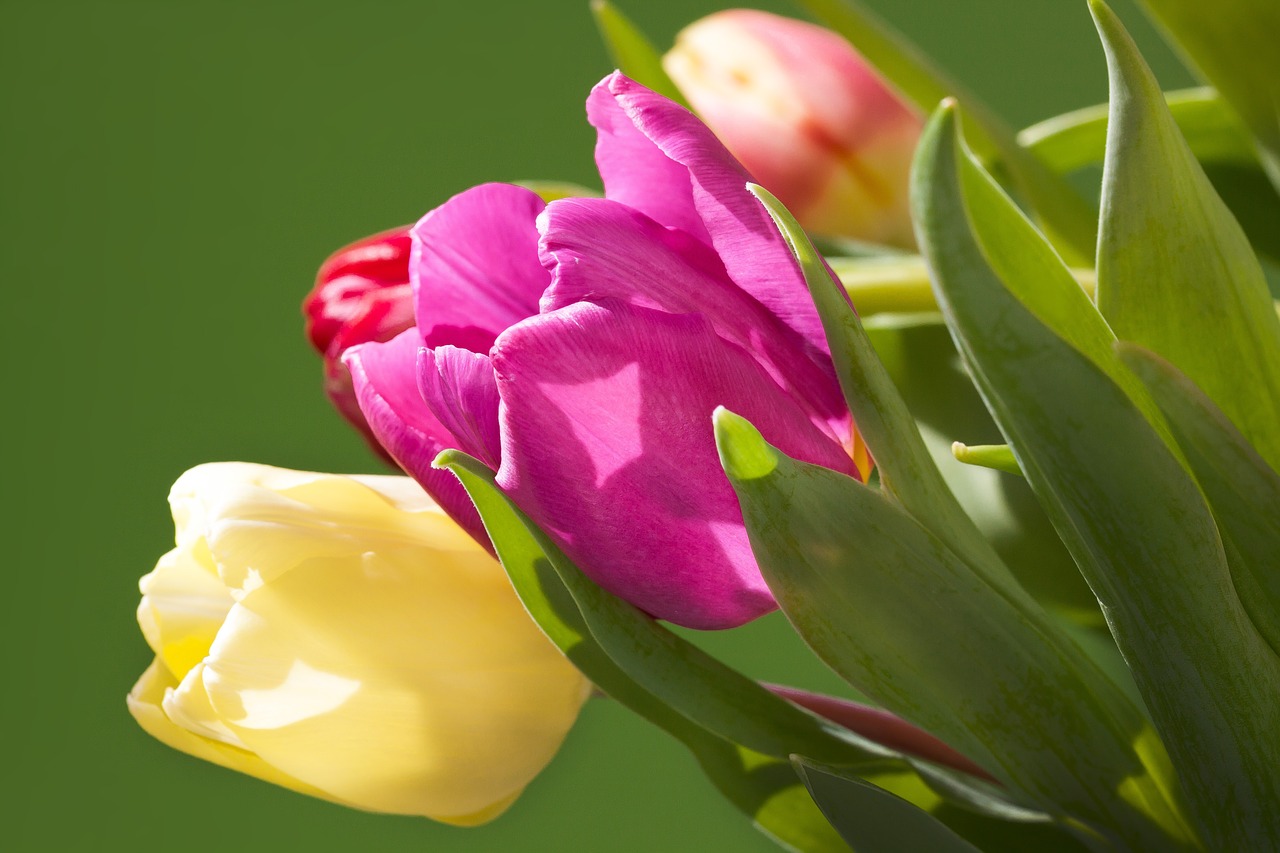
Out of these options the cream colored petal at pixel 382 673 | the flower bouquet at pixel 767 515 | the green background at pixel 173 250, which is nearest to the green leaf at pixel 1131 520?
the flower bouquet at pixel 767 515

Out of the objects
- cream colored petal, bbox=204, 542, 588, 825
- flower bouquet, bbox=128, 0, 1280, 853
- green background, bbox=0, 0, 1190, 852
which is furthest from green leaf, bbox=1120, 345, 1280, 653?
green background, bbox=0, 0, 1190, 852

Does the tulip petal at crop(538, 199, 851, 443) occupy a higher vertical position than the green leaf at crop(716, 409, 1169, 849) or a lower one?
higher

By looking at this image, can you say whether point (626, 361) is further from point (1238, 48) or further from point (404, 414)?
point (1238, 48)

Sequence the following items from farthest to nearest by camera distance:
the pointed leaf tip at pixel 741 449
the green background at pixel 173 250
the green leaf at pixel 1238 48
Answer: the green background at pixel 173 250 < the green leaf at pixel 1238 48 < the pointed leaf tip at pixel 741 449

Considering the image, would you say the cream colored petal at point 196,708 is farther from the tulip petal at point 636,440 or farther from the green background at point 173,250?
the green background at point 173,250

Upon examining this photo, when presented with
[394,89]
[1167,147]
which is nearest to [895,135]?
[1167,147]

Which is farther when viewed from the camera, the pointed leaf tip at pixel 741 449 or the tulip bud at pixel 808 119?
the tulip bud at pixel 808 119

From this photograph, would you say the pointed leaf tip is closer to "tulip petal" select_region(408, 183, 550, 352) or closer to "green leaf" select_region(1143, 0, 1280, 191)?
"tulip petal" select_region(408, 183, 550, 352)

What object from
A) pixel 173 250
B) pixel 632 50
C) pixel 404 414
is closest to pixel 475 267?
pixel 404 414
